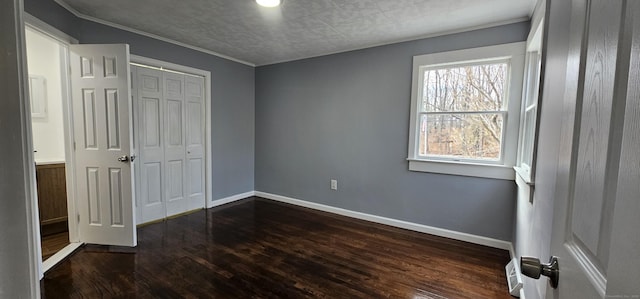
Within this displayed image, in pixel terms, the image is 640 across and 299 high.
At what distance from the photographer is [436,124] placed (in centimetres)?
312

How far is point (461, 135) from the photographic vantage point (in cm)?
299

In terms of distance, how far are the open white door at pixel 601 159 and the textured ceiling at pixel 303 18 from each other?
199 cm

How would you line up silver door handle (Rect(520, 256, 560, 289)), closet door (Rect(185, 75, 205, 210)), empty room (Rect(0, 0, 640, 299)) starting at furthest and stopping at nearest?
closet door (Rect(185, 75, 205, 210))
empty room (Rect(0, 0, 640, 299))
silver door handle (Rect(520, 256, 560, 289))

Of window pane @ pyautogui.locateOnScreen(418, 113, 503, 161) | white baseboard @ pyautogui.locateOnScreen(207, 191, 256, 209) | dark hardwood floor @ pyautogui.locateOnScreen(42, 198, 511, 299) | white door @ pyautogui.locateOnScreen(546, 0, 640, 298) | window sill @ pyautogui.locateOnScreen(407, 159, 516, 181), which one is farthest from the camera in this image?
white baseboard @ pyautogui.locateOnScreen(207, 191, 256, 209)

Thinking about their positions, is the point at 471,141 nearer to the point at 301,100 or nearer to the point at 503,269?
the point at 503,269

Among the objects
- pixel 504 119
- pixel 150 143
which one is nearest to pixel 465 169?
pixel 504 119

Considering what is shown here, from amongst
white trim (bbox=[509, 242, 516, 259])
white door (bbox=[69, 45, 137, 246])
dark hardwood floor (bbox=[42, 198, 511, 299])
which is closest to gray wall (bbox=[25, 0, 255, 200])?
white door (bbox=[69, 45, 137, 246])

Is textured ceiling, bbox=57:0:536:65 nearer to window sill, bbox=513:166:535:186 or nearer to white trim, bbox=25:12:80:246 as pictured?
white trim, bbox=25:12:80:246

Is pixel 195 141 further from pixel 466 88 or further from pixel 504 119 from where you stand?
pixel 504 119

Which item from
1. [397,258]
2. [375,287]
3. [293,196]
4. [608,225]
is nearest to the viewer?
[608,225]

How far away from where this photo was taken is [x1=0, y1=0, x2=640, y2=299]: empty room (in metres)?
1.30

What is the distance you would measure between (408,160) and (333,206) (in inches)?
51.9

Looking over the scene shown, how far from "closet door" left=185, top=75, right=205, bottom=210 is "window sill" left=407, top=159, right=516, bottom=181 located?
2.97 meters

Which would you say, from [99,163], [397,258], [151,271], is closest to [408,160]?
[397,258]
